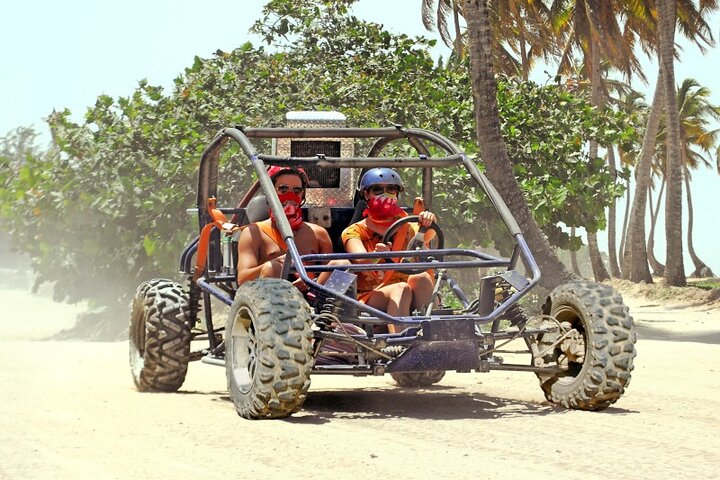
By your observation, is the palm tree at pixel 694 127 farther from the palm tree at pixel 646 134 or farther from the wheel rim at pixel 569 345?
the wheel rim at pixel 569 345

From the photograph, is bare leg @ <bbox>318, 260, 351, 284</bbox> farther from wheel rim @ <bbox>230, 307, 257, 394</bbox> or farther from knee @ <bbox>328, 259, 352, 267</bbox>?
wheel rim @ <bbox>230, 307, 257, 394</bbox>

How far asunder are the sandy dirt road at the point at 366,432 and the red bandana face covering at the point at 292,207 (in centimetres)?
137

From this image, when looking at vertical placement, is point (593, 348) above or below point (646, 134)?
below

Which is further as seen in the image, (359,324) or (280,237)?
(280,237)

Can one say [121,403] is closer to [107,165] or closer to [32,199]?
[107,165]

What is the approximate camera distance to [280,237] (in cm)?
953

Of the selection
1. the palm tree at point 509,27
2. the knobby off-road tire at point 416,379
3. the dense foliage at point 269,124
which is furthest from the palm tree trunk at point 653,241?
the knobby off-road tire at point 416,379

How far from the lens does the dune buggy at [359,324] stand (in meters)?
7.95

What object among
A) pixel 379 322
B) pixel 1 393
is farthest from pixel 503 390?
pixel 1 393

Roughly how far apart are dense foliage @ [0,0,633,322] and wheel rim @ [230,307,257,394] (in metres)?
18.1

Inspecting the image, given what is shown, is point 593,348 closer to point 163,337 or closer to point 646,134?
point 163,337

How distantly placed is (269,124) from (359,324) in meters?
21.4

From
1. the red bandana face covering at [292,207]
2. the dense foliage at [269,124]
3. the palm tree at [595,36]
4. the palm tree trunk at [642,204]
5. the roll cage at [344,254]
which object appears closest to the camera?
the roll cage at [344,254]

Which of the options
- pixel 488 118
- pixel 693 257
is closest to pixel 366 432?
pixel 488 118
